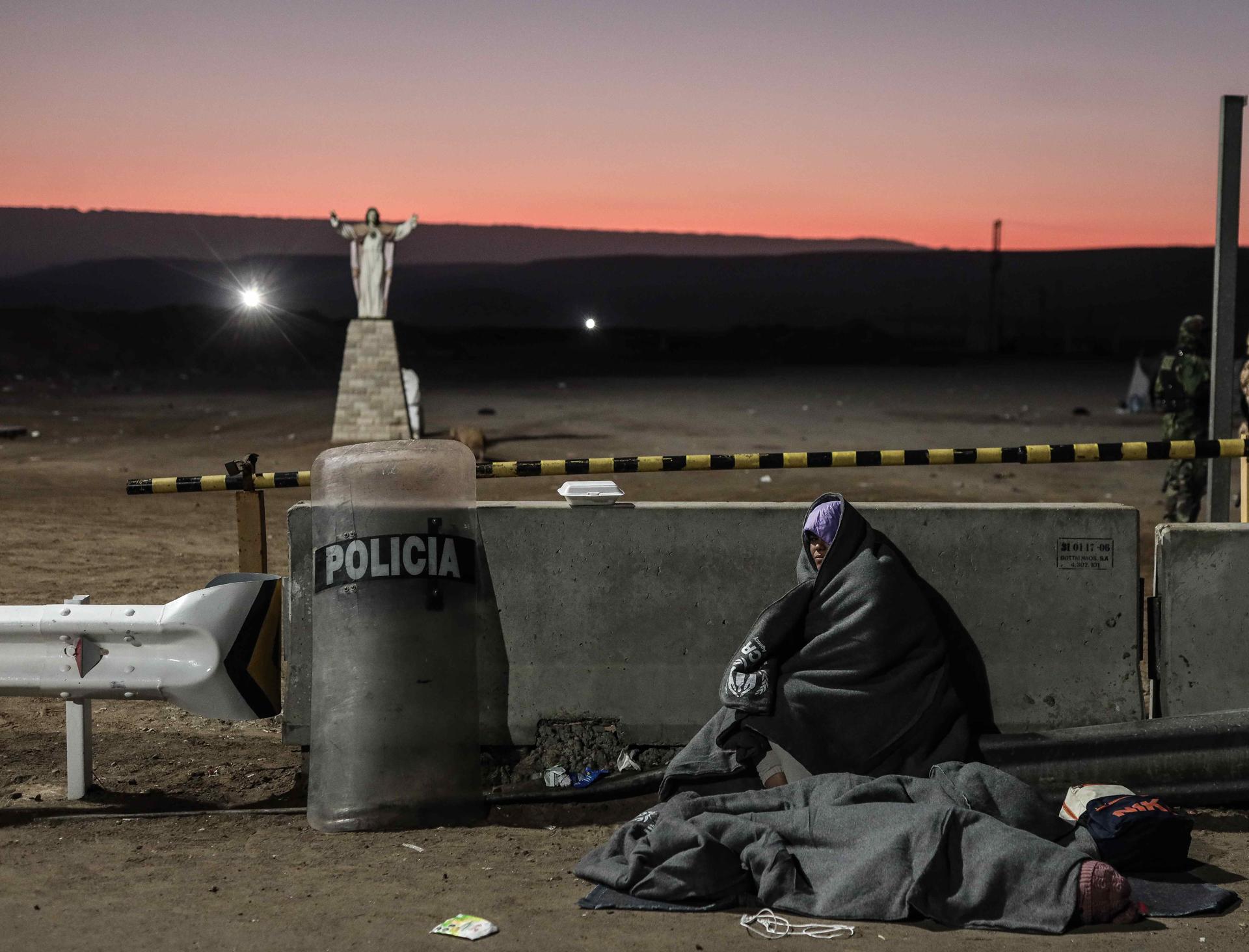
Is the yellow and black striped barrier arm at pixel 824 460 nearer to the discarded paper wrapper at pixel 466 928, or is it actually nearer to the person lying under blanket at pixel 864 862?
the person lying under blanket at pixel 864 862

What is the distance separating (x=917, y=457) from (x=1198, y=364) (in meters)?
7.17

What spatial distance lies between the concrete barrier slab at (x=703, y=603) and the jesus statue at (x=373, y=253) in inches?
608

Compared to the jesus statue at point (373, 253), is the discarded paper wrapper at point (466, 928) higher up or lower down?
lower down

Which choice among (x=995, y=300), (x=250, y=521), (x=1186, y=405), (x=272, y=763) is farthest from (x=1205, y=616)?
(x=995, y=300)

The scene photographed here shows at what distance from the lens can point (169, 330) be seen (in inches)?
2805

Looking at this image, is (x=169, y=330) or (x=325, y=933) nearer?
(x=325, y=933)

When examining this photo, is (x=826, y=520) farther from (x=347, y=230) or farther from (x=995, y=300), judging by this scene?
(x=995, y=300)

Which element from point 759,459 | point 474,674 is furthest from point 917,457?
point 474,674

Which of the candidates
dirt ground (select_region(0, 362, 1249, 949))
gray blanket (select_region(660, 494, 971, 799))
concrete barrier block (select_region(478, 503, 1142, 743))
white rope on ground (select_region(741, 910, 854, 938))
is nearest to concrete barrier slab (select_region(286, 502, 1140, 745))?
concrete barrier block (select_region(478, 503, 1142, 743))

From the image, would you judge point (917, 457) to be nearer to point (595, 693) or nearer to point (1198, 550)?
point (1198, 550)

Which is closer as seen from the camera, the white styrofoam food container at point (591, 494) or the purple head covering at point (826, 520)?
the purple head covering at point (826, 520)

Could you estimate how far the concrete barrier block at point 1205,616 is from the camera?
6.01m

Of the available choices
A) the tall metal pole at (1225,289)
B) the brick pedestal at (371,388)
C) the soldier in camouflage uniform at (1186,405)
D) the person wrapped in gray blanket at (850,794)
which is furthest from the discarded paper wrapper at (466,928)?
the brick pedestal at (371,388)

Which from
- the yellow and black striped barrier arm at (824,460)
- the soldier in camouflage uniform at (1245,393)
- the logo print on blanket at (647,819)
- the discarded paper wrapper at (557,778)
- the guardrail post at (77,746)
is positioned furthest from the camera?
the soldier in camouflage uniform at (1245,393)
